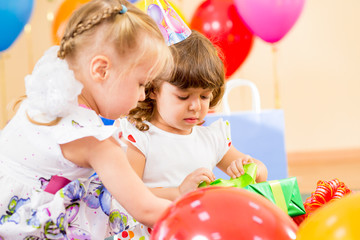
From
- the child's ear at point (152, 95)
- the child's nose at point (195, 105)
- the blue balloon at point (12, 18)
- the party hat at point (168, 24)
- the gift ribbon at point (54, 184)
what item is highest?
the party hat at point (168, 24)

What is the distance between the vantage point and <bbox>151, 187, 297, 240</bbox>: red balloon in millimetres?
652

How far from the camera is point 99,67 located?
2.94 feet

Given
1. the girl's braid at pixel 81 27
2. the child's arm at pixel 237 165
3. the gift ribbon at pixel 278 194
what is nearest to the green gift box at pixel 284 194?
the gift ribbon at pixel 278 194

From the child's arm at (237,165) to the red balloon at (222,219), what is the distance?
43 centimetres

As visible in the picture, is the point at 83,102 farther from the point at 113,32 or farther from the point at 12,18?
the point at 12,18

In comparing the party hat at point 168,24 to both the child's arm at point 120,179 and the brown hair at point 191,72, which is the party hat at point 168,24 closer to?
the brown hair at point 191,72

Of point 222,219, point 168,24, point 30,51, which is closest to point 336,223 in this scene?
point 222,219

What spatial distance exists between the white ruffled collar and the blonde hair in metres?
0.03

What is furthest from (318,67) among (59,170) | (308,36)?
(59,170)

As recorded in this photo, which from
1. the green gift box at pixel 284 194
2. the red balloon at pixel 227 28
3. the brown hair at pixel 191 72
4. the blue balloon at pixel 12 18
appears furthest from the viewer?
the red balloon at pixel 227 28

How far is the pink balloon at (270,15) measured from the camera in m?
2.33

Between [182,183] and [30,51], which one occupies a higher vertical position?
[182,183]

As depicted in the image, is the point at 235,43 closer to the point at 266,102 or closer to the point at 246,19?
the point at 246,19

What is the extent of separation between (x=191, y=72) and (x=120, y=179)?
1.24 ft
